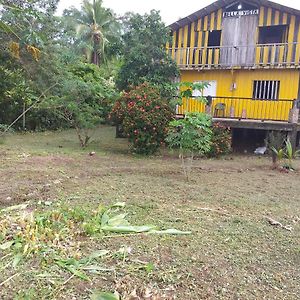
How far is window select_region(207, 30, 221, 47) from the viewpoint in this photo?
15.8 metres

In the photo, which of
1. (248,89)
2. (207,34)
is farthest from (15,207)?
(207,34)

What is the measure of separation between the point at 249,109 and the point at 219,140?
309 centimetres

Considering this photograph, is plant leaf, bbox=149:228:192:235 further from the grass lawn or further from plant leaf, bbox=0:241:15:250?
plant leaf, bbox=0:241:15:250

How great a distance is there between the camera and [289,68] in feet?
46.1

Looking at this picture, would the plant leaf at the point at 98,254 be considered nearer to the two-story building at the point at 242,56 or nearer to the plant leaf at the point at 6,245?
the plant leaf at the point at 6,245

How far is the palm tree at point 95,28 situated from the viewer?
29234 mm

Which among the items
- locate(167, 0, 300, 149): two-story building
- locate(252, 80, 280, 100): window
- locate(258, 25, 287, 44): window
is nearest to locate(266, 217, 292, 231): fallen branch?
locate(167, 0, 300, 149): two-story building

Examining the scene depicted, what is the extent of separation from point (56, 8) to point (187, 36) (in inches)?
243

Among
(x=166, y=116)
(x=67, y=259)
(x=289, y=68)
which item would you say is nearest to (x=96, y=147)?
Result: (x=166, y=116)

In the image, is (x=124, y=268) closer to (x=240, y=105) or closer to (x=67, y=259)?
(x=67, y=259)

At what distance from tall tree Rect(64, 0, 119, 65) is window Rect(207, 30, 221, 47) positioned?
14.4 meters

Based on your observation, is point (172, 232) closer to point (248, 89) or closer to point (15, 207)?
point (15, 207)

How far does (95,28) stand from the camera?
2962cm

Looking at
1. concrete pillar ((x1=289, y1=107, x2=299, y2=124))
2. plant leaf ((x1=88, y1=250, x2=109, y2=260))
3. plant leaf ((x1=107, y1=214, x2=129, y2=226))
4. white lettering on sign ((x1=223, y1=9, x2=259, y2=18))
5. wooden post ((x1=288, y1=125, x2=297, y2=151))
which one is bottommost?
plant leaf ((x1=88, y1=250, x2=109, y2=260))
